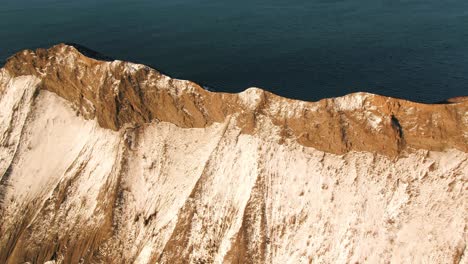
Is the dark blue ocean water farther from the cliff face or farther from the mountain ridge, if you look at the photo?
the cliff face

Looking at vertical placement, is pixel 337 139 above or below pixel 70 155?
above

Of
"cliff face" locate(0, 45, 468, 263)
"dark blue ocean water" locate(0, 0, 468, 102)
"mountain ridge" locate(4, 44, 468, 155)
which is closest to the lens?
"cliff face" locate(0, 45, 468, 263)

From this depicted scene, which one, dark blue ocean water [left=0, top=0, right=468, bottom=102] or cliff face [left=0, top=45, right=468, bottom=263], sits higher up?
dark blue ocean water [left=0, top=0, right=468, bottom=102]

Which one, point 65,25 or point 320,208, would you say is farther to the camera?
point 65,25

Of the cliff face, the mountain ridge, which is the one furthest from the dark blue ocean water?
the cliff face

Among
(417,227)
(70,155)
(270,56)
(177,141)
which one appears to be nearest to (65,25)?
(270,56)

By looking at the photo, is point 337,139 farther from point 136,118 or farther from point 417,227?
point 136,118
